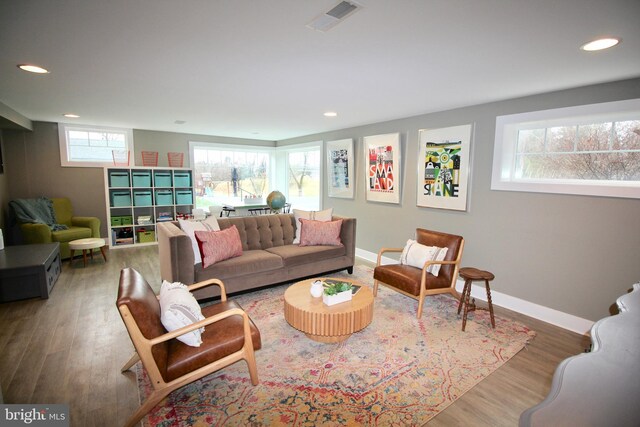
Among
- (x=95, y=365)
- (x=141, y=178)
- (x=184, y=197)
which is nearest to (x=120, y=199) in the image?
(x=141, y=178)

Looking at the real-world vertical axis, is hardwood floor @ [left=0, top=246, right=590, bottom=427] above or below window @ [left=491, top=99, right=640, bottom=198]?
below

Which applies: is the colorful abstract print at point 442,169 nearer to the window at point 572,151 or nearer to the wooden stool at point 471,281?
the window at point 572,151

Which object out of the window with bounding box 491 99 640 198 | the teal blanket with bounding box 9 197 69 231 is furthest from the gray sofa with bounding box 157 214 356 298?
the teal blanket with bounding box 9 197 69 231

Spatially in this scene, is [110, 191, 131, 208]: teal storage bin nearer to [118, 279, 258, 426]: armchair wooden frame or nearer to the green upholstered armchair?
the green upholstered armchair

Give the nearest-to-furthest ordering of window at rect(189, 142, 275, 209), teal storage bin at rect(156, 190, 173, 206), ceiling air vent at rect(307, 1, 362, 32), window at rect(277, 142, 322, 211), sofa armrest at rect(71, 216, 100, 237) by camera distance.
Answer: ceiling air vent at rect(307, 1, 362, 32) → sofa armrest at rect(71, 216, 100, 237) → teal storage bin at rect(156, 190, 173, 206) → window at rect(277, 142, 322, 211) → window at rect(189, 142, 275, 209)

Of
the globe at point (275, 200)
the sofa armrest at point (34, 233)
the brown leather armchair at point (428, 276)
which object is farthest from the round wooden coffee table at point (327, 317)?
the sofa armrest at point (34, 233)

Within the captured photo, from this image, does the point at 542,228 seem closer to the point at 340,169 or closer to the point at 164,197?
the point at 340,169

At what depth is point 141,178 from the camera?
6.09 meters

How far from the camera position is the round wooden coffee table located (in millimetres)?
2531

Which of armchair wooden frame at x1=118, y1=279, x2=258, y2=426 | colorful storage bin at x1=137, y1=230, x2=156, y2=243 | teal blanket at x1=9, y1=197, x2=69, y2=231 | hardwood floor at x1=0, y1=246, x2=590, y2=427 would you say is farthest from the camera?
colorful storage bin at x1=137, y1=230, x2=156, y2=243

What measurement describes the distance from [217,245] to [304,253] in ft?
3.72

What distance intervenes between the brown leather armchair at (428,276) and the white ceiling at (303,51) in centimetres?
165

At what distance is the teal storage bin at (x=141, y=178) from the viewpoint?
602 centimetres

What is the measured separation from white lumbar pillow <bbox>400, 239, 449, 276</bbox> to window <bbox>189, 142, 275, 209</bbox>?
17.4 ft
